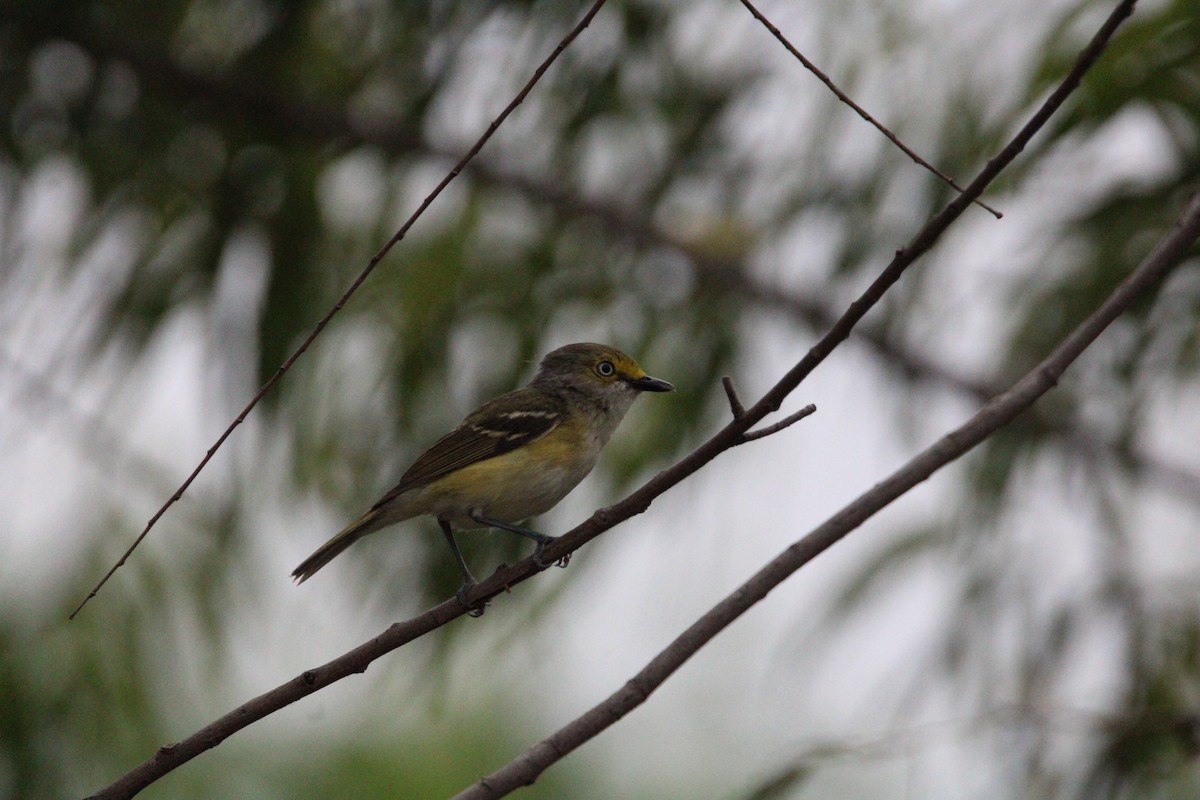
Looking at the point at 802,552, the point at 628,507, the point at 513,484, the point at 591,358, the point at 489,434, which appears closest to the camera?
the point at 802,552

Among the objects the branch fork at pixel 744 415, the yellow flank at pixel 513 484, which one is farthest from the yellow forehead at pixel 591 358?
the branch fork at pixel 744 415

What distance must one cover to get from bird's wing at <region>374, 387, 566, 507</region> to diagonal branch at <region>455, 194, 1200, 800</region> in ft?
7.15

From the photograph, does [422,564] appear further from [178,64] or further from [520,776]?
[520,776]

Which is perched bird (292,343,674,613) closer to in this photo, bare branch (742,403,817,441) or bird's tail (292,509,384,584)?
bird's tail (292,509,384,584)

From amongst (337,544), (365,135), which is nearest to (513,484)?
(337,544)

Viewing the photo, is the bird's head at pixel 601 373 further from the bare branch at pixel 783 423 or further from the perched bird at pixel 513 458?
the bare branch at pixel 783 423

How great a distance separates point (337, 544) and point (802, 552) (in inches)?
90.9

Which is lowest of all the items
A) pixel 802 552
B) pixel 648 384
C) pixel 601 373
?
pixel 802 552

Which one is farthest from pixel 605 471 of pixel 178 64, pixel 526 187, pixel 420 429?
pixel 178 64

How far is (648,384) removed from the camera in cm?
450

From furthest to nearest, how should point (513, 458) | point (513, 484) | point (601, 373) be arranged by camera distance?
point (601, 373) < point (513, 458) < point (513, 484)

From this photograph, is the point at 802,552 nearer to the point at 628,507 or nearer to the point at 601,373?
the point at 628,507

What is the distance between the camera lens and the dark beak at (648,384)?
14.6ft

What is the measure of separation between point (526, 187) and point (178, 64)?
4.85ft
